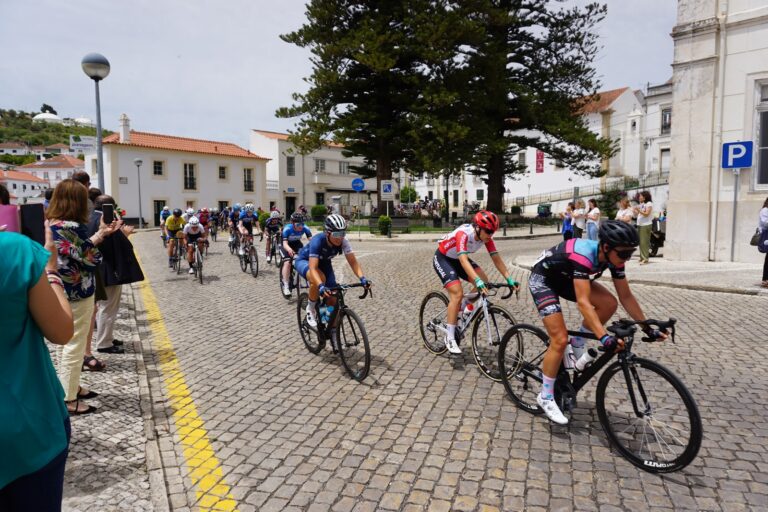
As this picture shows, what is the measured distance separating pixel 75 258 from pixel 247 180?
173 feet

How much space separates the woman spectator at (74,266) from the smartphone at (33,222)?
1650mm

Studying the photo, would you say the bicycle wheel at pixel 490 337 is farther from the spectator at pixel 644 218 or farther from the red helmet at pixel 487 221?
the spectator at pixel 644 218

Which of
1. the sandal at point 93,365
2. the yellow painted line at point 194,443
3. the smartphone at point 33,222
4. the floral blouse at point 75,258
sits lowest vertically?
the yellow painted line at point 194,443

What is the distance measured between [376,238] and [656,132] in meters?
48.2

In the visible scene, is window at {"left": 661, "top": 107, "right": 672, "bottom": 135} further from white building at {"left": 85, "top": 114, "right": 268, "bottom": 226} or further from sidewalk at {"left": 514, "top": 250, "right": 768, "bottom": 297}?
sidewalk at {"left": 514, "top": 250, "right": 768, "bottom": 297}

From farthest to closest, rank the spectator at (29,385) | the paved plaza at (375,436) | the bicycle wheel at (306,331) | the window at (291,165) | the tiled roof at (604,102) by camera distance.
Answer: the tiled roof at (604,102) → the window at (291,165) → the bicycle wheel at (306,331) → the paved plaza at (375,436) → the spectator at (29,385)

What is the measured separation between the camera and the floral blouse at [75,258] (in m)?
4.44

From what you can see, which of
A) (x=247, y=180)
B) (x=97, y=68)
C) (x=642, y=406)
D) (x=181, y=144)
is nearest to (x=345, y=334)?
(x=642, y=406)

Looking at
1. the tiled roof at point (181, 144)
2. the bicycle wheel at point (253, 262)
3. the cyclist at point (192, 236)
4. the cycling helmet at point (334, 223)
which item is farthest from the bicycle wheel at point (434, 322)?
the tiled roof at point (181, 144)

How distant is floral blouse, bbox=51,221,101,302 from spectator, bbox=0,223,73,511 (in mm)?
2880

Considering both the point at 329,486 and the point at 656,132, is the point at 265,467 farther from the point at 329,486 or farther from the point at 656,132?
the point at 656,132

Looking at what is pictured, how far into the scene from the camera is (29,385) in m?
1.87

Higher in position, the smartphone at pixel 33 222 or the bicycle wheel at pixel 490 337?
the smartphone at pixel 33 222

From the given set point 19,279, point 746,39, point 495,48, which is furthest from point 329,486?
point 495,48
